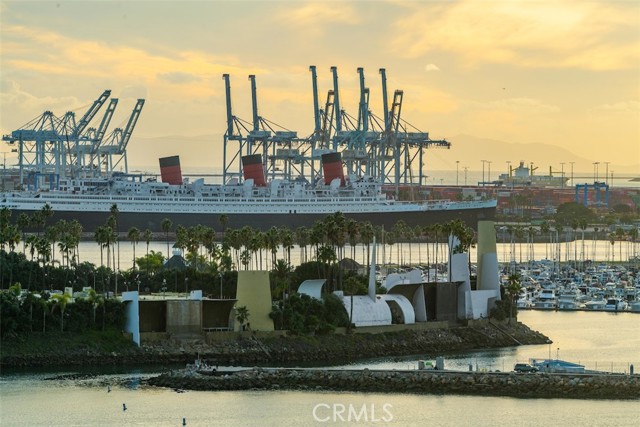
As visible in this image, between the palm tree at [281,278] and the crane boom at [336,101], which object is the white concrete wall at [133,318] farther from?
the crane boom at [336,101]

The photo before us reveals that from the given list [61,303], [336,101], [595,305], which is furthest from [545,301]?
[336,101]

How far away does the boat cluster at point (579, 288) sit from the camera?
5697 cm

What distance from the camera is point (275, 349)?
1549 inches

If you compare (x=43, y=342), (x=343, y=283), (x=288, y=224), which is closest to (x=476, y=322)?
(x=343, y=283)

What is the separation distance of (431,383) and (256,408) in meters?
4.58

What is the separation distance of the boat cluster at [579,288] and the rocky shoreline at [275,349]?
445 inches

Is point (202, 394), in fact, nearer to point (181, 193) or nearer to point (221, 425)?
point (221, 425)

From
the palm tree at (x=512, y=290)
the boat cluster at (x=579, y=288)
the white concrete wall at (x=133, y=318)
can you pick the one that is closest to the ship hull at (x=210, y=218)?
the boat cluster at (x=579, y=288)

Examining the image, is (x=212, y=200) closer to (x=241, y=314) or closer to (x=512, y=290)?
(x=512, y=290)

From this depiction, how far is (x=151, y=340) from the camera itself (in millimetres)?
38688

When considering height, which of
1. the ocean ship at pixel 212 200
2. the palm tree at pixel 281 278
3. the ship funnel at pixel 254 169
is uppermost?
the ship funnel at pixel 254 169

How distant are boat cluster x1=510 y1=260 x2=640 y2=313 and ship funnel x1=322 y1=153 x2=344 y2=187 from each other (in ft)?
114

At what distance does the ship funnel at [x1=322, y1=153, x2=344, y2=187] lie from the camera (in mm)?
108500

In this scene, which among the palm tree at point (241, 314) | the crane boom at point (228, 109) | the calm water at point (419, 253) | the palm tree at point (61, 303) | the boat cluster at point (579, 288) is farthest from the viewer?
the crane boom at point (228, 109)
